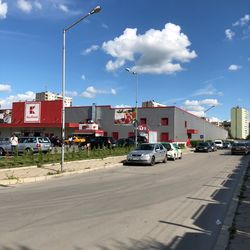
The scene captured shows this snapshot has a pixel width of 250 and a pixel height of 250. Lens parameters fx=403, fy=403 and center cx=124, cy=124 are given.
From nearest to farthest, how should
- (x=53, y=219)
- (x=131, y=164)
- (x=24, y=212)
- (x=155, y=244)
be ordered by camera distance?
(x=155, y=244) → (x=53, y=219) → (x=24, y=212) → (x=131, y=164)

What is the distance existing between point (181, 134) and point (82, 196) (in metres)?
61.1

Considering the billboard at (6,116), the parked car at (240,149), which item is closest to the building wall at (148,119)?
the billboard at (6,116)

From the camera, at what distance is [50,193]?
43.1 feet

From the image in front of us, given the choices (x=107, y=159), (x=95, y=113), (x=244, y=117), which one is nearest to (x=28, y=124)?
(x=95, y=113)

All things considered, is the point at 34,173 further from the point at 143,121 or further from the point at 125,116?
the point at 143,121

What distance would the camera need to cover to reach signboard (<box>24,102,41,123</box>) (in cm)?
7356

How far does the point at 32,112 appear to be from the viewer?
7381 centimetres

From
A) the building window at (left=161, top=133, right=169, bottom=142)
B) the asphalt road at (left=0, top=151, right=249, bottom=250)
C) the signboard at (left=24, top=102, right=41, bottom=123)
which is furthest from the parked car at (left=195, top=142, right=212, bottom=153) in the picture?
the asphalt road at (left=0, top=151, right=249, bottom=250)

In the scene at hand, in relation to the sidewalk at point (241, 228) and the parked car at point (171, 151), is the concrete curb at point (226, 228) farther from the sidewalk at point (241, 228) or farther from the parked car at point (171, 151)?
the parked car at point (171, 151)

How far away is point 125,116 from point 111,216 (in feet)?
195

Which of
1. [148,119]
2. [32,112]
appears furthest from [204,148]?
[32,112]

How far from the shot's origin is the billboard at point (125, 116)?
6822cm

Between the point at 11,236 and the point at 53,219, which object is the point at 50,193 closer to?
the point at 53,219

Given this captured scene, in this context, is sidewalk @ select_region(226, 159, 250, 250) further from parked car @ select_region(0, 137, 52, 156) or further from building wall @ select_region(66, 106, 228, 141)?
building wall @ select_region(66, 106, 228, 141)
